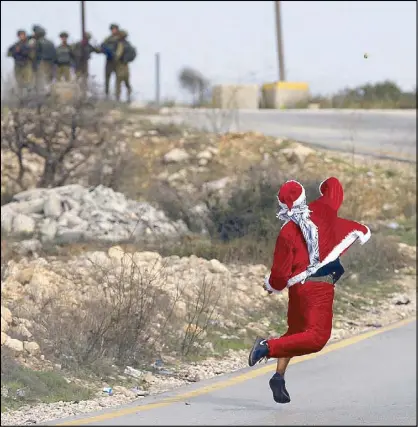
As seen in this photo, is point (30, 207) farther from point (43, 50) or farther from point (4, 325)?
point (43, 50)

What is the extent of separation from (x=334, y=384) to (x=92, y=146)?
590 inches

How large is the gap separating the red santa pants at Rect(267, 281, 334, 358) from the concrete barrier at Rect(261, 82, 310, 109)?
34.6 m

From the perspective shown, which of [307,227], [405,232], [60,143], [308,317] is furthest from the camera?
[60,143]

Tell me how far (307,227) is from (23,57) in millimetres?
21116

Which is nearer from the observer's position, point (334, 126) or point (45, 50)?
point (45, 50)

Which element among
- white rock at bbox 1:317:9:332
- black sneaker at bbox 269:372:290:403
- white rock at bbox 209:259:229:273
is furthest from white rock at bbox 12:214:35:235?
black sneaker at bbox 269:372:290:403

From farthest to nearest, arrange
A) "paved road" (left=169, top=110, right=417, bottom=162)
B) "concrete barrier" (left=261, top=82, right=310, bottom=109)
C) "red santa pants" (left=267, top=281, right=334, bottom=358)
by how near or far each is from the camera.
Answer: "concrete barrier" (left=261, top=82, right=310, bottom=109)
"paved road" (left=169, top=110, right=417, bottom=162)
"red santa pants" (left=267, top=281, right=334, bottom=358)

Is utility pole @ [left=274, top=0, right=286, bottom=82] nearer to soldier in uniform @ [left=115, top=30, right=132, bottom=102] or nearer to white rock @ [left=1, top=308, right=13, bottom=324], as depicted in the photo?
soldier in uniform @ [left=115, top=30, right=132, bottom=102]

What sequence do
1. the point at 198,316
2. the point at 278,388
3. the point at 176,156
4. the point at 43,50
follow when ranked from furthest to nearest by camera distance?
the point at 43,50 → the point at 176,156 → the point at 198,316 → the point at 278,388

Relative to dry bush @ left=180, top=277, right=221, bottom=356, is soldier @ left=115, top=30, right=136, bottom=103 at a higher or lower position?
higher

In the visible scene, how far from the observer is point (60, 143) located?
931 inches

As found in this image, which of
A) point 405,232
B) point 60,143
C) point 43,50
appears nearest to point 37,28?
point 43,50

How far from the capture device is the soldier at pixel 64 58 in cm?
2895

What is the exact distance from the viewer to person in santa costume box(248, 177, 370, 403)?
7.69 meters
